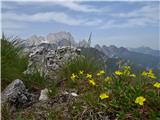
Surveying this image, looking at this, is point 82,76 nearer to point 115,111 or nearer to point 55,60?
point 55,60

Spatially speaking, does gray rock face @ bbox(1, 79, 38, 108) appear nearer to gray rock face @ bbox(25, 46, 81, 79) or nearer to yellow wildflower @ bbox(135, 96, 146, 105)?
gray rock face @ bbox(25, 46, 81, 79)

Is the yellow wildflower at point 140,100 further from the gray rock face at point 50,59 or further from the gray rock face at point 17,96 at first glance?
the gray rock face at point 50,59

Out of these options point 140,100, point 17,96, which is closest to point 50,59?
point 17,96

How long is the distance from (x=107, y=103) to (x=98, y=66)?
3.63 m

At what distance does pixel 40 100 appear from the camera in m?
7.13

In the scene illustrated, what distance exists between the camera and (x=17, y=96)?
6957 mm

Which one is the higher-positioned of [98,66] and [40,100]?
[98,66]

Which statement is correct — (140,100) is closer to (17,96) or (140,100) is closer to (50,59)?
(17,96)

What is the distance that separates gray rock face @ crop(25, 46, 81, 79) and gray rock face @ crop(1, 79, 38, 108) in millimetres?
1202

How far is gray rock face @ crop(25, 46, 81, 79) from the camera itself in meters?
8.84

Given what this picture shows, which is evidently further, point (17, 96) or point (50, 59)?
point (50, 59)

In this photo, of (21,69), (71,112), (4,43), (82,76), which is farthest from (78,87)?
(4,43)

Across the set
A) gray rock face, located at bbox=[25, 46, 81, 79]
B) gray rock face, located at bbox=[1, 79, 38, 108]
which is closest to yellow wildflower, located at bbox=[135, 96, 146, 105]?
gray rock face, located at bbox=[1, 79, 38, 108]

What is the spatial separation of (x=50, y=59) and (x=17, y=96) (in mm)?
2910
